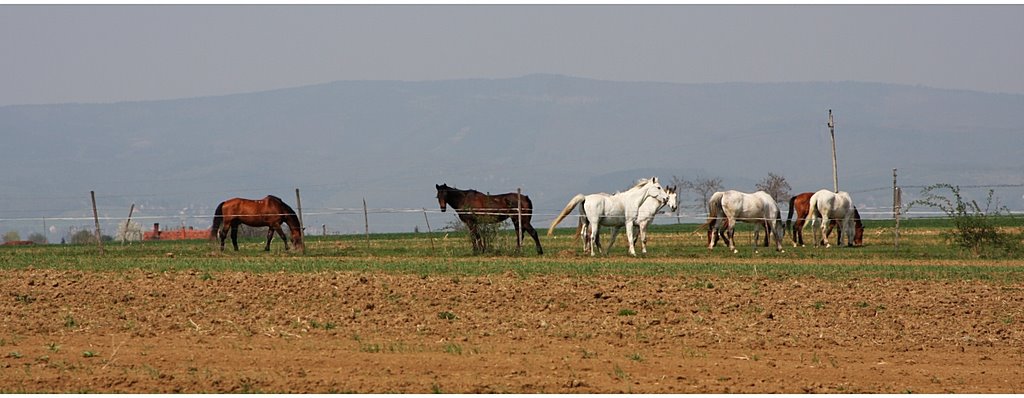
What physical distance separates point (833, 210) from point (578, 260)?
1309 centimetres

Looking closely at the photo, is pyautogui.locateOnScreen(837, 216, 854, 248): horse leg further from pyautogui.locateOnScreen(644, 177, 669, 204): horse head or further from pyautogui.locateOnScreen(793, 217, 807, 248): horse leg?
pyautogui.locateOnScreen(644, 177, 669, 204): horse head

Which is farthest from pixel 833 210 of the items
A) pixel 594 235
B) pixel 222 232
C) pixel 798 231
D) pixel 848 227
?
pixel 222 232

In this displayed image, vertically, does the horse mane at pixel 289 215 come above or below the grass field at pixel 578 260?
above

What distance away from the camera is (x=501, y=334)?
17141 millimetres

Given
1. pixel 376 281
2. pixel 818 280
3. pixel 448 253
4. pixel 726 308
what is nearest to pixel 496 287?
pixel 376 281

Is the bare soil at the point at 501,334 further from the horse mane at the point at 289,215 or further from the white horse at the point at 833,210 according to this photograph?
the white horse at the point at 833,210

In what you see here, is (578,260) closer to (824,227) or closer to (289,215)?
(289,215)

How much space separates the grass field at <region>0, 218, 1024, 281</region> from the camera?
2514 centimetres

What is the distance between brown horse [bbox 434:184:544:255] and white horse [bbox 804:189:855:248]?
9.19m

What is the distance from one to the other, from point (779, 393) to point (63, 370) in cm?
731

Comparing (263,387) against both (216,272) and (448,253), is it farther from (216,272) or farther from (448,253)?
(448,253)

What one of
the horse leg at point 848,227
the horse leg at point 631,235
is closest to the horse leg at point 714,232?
the horse leg at point 848,227

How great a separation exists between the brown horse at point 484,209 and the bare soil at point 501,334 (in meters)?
9.92

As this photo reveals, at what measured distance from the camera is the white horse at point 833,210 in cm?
3944
